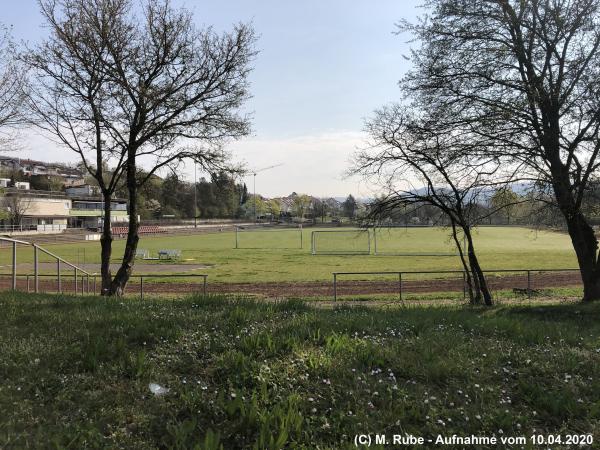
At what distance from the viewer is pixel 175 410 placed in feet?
11.9

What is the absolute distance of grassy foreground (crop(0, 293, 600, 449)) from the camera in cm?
340

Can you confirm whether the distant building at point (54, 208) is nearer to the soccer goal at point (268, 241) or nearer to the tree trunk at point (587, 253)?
the soccer goal at point (268, 241)

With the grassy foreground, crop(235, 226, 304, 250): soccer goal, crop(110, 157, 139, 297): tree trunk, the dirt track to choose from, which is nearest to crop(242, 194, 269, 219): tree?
crop(235, 226, 304, 250): soccer goal

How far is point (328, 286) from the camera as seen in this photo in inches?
949

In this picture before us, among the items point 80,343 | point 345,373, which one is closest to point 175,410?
point 345,373

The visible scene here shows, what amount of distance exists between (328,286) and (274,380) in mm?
20157

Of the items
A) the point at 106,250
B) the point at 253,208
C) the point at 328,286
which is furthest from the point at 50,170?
the point at 106,250

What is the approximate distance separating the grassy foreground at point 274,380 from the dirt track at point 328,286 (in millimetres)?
15222

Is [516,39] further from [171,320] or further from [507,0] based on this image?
[171,320]

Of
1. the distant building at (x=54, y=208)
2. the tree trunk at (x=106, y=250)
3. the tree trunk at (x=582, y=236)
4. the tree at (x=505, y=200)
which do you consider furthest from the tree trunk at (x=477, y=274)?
the distant building at (x=54, y=208)

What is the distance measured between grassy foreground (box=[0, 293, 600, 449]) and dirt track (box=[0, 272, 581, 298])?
15.2m

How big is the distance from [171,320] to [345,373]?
97.6 inches

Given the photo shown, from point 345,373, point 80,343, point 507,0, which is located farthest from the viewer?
point 507,0

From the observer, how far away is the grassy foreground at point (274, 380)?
3398 mm
